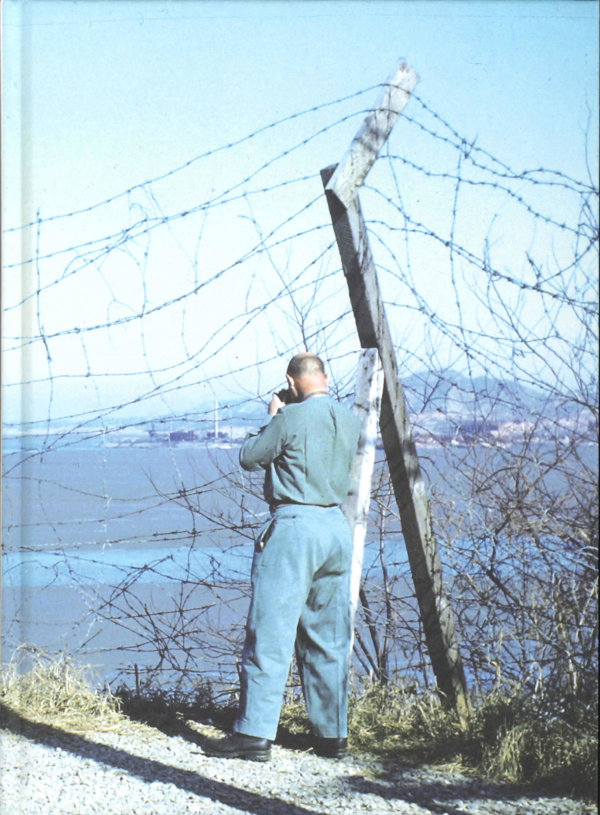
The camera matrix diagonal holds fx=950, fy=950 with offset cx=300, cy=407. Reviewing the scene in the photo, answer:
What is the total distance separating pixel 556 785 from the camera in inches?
165

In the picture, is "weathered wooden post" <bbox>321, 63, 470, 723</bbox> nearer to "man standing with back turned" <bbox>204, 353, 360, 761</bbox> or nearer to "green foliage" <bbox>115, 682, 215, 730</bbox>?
"man standing with back turned" <bbox>204, 353, 360, 761</bbox>

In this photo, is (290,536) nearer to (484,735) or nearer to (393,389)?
(393,389)

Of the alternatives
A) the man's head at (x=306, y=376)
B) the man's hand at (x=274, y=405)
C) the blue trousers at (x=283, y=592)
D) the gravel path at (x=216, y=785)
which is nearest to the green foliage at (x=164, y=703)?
the gravel path at (x=216, y=785)

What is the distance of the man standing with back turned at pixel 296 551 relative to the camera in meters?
4.43

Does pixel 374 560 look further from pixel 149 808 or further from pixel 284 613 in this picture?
pixel 149 808

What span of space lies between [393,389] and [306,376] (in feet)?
1.58

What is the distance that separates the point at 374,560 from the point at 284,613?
1.50 m

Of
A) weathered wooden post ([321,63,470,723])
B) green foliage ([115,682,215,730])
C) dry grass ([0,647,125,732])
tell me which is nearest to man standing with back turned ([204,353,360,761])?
weathered wooden post ([321,63,470,723])

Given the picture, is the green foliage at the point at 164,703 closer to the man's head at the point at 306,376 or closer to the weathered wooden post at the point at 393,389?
the weathered wooden post at the point at 393,389

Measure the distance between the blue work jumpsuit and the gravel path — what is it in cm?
27

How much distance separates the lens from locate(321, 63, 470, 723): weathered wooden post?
4.41 m

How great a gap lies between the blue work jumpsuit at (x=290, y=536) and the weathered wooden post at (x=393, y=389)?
36 cm

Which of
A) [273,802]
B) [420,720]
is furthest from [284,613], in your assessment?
[420,720]

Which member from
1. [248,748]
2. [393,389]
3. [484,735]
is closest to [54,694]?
[248,748]
